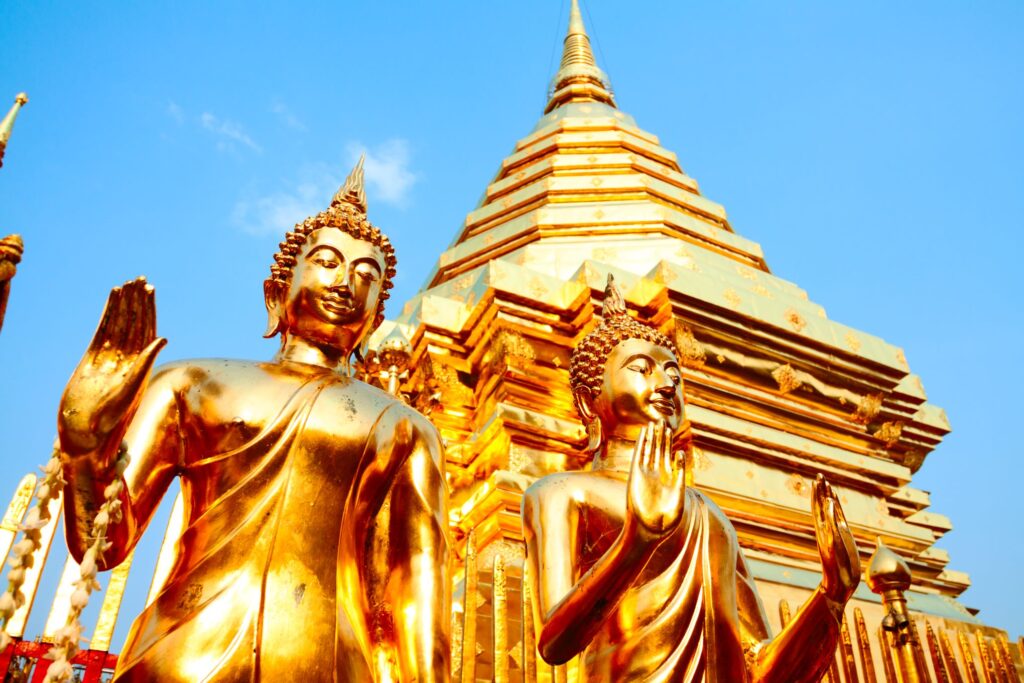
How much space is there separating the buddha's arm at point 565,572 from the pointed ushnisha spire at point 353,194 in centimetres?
111

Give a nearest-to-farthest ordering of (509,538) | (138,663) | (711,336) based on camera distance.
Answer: (138,663)
(509,538)
(711,336)

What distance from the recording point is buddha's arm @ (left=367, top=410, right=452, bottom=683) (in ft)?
7.66

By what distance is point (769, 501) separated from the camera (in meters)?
5.03

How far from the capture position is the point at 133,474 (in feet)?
7.68

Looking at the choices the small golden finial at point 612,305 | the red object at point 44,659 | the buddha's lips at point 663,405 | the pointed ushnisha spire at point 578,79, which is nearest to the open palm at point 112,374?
the red object at point 44,659

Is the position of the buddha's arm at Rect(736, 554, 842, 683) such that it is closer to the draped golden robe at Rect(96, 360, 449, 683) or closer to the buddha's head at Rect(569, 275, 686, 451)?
the buddha's head at Rect(569, 275, 686, 451)

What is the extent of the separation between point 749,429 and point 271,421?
3.47 metres

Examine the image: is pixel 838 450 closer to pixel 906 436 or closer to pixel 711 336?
pixel 711 336

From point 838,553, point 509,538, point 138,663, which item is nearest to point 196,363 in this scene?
point 138,663

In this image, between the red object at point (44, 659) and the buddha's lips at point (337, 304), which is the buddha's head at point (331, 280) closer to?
the buddha's lips at point (337, 304)

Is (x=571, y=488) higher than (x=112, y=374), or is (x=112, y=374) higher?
(x=571, y=488)

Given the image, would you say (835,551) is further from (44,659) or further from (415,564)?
(44,659)

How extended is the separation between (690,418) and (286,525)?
3166 mm

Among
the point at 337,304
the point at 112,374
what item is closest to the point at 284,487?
the point at 112,374
